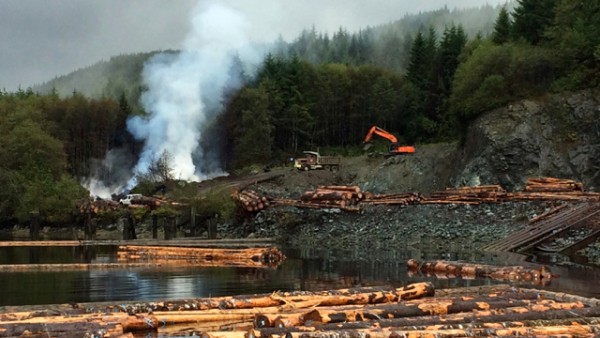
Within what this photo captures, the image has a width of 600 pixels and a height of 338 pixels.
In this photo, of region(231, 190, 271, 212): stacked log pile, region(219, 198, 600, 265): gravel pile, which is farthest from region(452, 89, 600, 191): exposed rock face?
region(231, 190, 271, 212): stacked log pile

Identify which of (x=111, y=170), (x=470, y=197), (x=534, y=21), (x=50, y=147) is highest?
(x=534, y=21)

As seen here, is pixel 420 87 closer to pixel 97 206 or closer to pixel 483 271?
pixel 97 206

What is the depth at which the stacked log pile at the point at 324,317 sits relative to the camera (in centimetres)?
1102

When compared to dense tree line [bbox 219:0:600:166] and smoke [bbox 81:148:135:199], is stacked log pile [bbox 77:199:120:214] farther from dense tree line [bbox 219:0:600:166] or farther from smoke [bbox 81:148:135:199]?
smoke [bbox 81:148:135:199]

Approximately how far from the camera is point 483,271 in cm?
2153

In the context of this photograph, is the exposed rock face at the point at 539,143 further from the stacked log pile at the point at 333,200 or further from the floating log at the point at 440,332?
the floating log at the point at 440,332

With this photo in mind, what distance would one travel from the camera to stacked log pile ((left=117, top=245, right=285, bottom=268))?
1035 inches

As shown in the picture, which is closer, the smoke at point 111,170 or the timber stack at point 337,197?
the timber stack at point 337,197

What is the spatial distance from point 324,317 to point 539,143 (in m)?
45.4

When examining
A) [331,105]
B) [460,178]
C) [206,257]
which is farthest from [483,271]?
[331,105]

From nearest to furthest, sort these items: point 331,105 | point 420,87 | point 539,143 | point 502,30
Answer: point 539,143 < point 502,30 < point 420,87 < point 331,105

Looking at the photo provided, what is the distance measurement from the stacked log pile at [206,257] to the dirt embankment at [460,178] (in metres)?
7.59

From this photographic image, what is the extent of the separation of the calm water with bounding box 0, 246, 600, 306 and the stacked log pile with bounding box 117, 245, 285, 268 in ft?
2.44

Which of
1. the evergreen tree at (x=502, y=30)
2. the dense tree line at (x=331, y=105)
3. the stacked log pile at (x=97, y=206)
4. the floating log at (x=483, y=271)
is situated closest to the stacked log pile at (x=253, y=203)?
the stacked log pile at (x=97, y=206)
